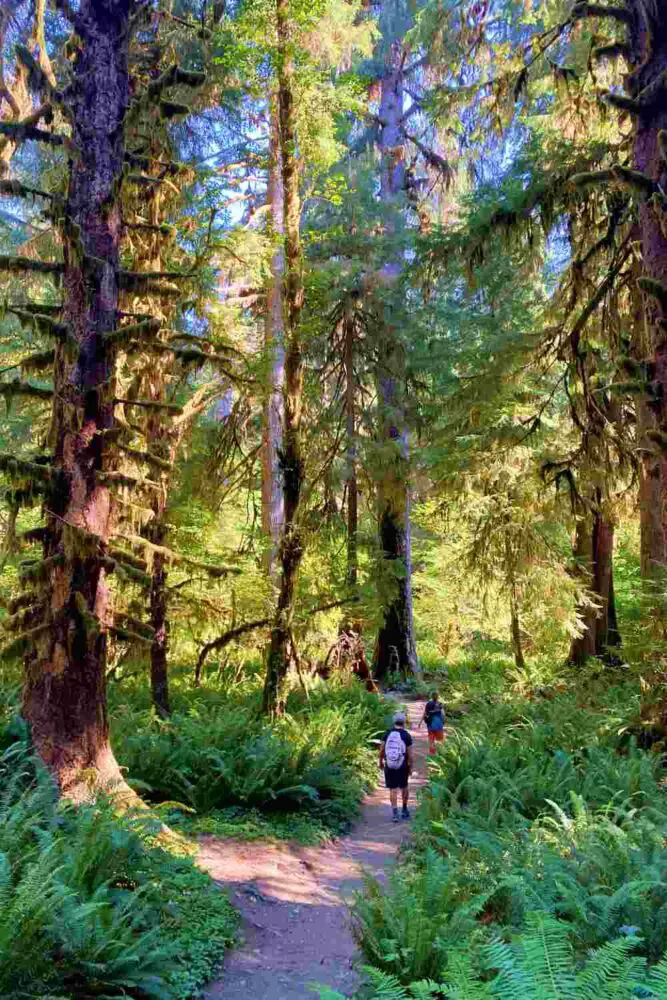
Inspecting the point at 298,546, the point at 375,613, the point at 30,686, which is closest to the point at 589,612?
the point at 375,613

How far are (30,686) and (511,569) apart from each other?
934 cm

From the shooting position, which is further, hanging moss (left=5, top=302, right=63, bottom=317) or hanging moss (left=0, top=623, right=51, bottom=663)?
hanging moss (left=5, top=302, right=63, bottom=317)

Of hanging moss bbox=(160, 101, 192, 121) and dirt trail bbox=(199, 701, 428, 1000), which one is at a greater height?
hanging moss bbox=(160, 101, 192, 121)

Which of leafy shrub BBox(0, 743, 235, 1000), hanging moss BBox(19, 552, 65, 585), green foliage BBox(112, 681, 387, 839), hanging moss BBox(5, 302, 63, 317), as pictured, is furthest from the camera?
green foliage BBox(112, 681, 387, 839)

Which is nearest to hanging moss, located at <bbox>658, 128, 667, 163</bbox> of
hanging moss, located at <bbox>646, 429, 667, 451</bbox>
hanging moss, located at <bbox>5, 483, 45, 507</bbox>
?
hanging moss, located at <bbox>646, 429, 667, 451</bbox>

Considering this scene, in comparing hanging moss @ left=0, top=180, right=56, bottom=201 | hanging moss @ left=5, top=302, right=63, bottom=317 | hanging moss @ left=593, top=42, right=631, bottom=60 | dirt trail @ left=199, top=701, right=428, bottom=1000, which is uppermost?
hanging moss @ left=593, top=42, right=631, bottom=60

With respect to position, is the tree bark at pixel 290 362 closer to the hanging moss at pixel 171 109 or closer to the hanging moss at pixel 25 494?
the hanging moss at pixel 171 109

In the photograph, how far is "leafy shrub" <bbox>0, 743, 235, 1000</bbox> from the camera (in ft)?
13.5

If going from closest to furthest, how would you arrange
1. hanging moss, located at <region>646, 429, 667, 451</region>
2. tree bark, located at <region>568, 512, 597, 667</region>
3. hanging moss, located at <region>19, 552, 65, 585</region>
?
hanging moss, located at <region>19, 552, 65, 585</region> < hanging moss, located at <region>646, 429, 667, 451</region> < tree bark, located at <region>568, 512, 597, 667</region>

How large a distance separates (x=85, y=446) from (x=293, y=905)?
15.6 ft

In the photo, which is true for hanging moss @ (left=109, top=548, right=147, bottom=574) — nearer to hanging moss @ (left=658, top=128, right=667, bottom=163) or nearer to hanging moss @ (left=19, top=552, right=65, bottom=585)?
hanging moss @ (left=19, top=552, right=65, bottom=585)

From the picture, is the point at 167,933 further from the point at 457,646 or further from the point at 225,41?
the point at 457,646

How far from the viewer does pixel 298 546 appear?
10.5 meters

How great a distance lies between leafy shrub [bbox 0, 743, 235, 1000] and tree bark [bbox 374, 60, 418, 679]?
27.7 ft
